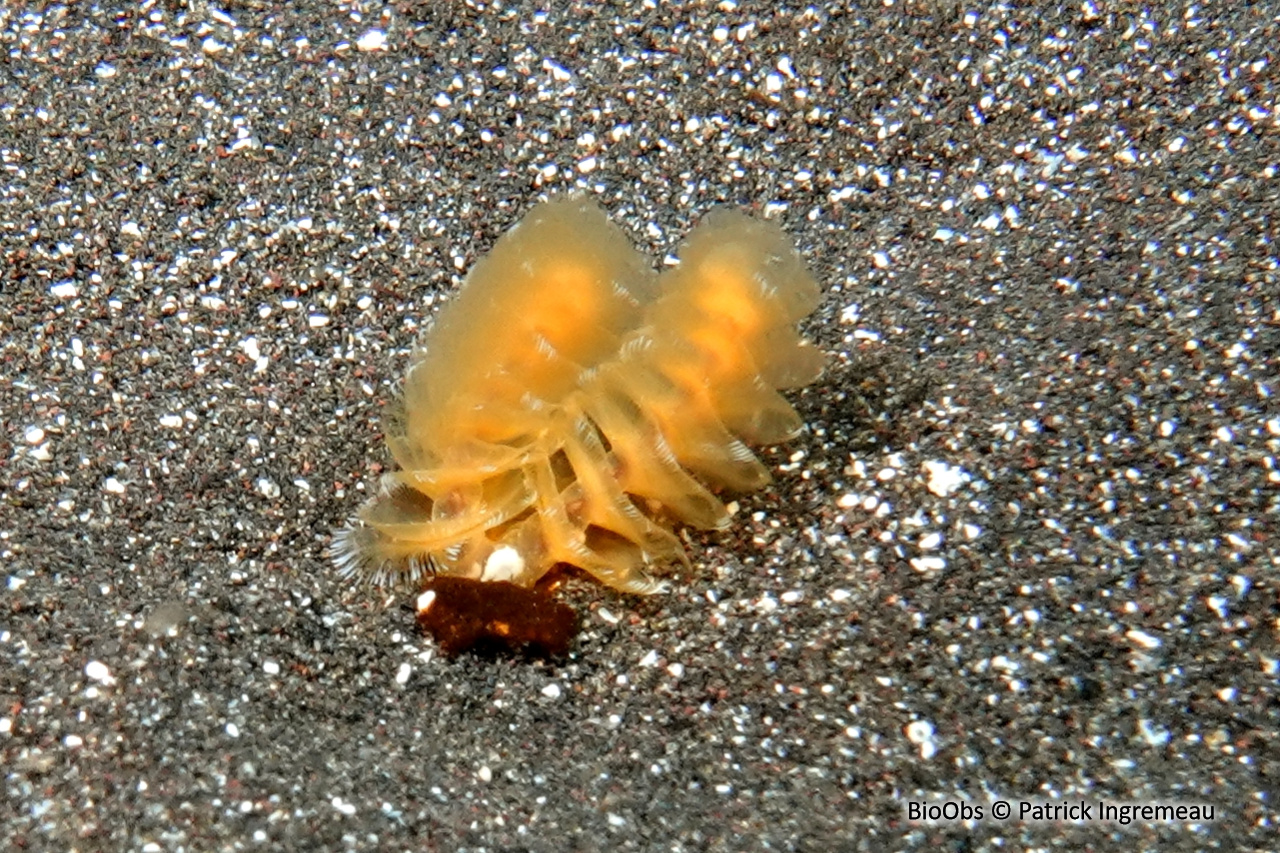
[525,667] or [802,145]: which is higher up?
[802,145]

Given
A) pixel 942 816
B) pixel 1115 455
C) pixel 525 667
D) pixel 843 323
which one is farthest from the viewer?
pixel 843 323

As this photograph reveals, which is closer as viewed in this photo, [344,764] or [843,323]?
[344,764]

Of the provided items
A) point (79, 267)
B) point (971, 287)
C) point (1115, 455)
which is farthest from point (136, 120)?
point (1115, 455)

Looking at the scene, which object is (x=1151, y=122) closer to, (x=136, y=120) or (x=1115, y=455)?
(x=1115, y=455)

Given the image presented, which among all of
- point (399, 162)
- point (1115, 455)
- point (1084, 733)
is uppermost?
point (399, 162)

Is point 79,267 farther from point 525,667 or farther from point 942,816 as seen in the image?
point 942,816

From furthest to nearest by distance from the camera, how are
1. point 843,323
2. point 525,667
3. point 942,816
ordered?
point 843,323, point 525,667, point 942,816
